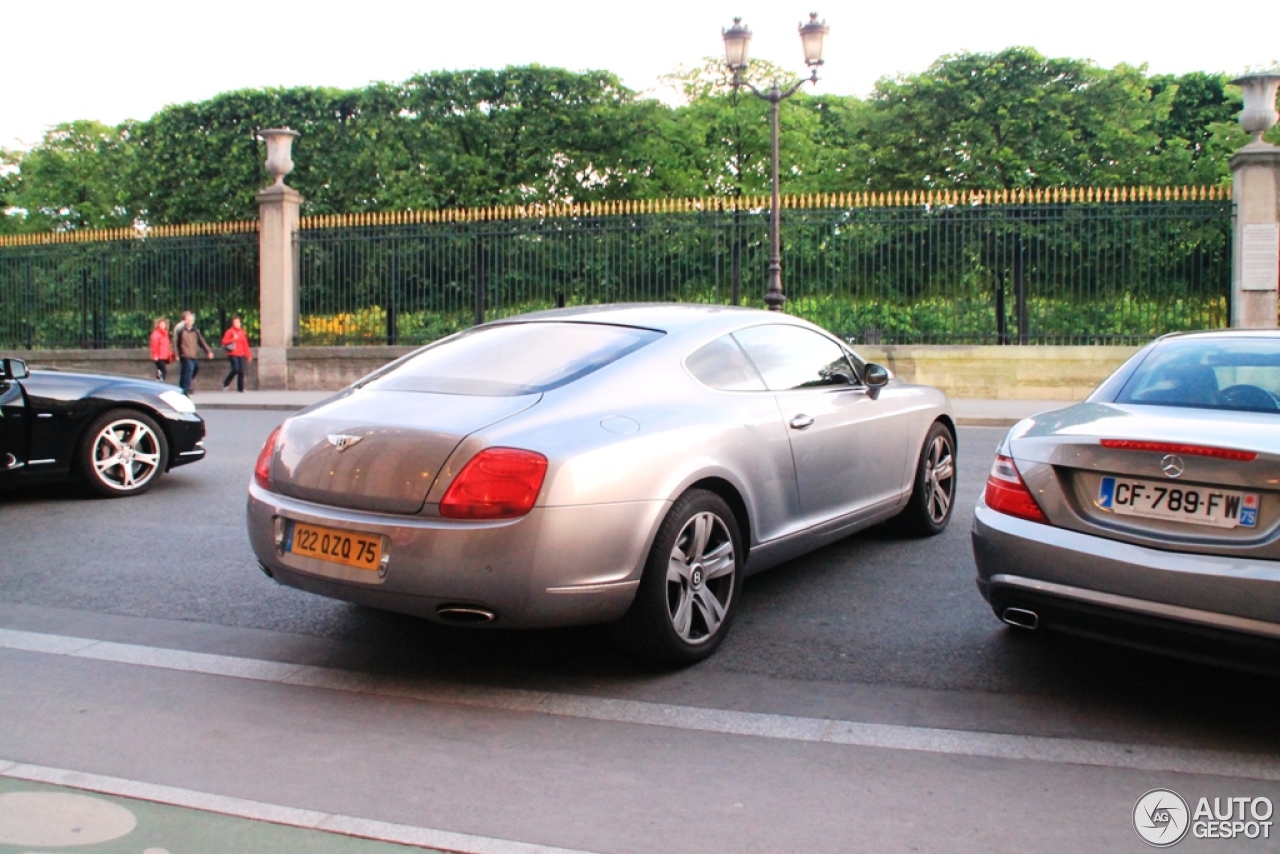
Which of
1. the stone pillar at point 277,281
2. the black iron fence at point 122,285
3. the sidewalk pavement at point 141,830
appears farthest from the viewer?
the black iron fence at point 122,285

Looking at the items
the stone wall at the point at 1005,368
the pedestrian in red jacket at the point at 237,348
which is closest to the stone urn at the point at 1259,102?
the stone wall at the point at 1005,368

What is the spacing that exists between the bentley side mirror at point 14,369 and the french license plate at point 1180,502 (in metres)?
6.92

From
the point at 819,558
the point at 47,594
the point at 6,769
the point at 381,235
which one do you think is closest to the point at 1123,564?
the point at 819,558

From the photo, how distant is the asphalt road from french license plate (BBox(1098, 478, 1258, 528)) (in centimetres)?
73

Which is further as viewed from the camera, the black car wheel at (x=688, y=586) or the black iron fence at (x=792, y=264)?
the black iron fence at (x=792, y=264)

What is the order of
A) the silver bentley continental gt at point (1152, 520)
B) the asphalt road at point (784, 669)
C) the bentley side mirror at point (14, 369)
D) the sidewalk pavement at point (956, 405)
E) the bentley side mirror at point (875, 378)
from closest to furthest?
the asphalt road at point (784, 669), the silver bentley continental gt at point (1152, 520), the bentley side mirror at point (875, 378), the bentley side mirror at point (14, 369), the sidewalk pavement at point (956, 405)

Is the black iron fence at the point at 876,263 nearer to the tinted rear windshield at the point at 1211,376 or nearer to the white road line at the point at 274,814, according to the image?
the tinted rear windshield at the point at 1211,376

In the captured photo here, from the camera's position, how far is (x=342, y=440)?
423 centimetres

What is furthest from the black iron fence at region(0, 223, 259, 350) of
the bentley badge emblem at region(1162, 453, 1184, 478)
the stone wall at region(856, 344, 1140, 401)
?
the bentley badge emblem at region(1162, 453, 1184, 478)

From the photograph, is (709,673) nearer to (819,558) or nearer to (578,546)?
(578,546)

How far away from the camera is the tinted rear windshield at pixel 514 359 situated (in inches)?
177

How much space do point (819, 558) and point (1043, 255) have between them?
13.3 m

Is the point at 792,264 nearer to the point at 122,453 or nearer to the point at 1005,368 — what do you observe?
the point at 1005,368

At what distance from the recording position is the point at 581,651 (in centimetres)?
470
